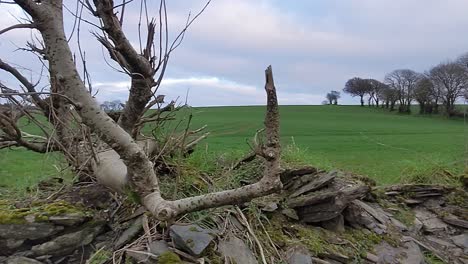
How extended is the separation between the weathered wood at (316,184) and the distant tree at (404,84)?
42855 mm

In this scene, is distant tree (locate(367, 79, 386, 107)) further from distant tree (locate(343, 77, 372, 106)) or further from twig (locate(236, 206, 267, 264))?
twig (locate(236, 206, 267, 264))

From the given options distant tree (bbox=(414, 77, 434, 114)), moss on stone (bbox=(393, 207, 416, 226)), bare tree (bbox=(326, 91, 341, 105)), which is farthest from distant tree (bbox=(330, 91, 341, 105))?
moss on stone (bbox=(393, 207, 416, 226))

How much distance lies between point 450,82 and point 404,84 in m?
5.95

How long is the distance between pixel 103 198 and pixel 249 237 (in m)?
1.48

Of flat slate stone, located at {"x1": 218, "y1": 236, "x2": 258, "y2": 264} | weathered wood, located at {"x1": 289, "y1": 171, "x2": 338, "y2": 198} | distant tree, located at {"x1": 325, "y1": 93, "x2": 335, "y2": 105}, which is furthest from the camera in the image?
distant tree, located at {"x1": 325, "y1": 93, "x2": 335, "y2": 105}

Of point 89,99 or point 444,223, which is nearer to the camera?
point 89,99

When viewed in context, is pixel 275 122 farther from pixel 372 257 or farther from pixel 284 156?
pixel 284 156

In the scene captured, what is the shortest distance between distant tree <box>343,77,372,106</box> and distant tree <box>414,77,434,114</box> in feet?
→ 33.1

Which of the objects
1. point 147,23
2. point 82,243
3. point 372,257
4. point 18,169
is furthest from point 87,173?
point 18,169

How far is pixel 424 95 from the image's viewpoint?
4297 centimetres

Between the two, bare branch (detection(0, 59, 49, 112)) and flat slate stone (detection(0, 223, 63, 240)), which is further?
bare branch (detection(0, 59, 49, 112))

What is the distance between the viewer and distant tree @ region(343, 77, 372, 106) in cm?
5503

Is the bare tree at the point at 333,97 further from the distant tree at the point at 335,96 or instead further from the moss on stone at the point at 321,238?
the moss on stone at the point at 321,238

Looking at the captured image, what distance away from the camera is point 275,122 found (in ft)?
10.1
